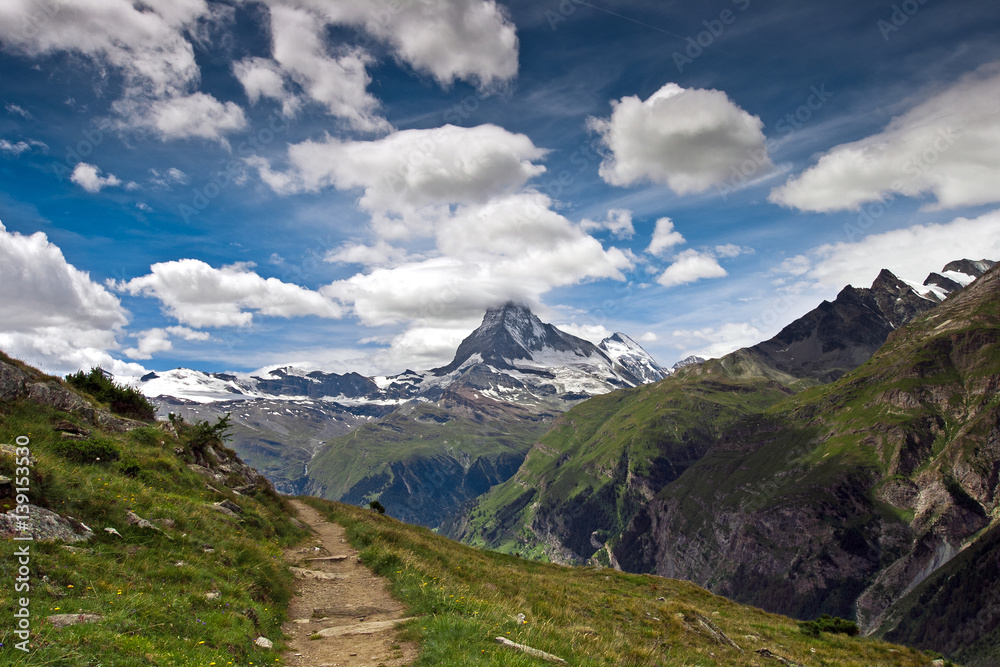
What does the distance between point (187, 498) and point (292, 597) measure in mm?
8428

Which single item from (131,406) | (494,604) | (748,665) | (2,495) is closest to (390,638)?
(494,604)

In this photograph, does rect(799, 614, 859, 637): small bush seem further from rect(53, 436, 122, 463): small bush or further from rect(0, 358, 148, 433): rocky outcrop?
rect(0, 358, 148, 433): rocky outcrop

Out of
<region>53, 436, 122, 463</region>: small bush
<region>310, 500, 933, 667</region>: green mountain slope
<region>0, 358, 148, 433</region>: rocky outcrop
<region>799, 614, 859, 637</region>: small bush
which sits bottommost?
<region>799, 614, 859, 637</region>: small bush

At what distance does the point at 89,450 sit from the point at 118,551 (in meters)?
10.6

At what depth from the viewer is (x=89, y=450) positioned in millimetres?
23484

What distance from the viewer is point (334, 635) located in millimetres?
16609

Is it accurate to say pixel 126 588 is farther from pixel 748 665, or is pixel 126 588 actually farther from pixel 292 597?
pixel 748 665

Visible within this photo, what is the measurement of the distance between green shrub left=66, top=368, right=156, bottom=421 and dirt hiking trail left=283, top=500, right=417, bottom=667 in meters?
18.8

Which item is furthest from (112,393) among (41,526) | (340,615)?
(340,615)
